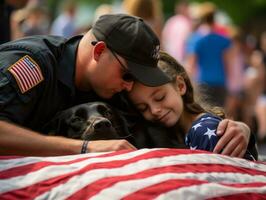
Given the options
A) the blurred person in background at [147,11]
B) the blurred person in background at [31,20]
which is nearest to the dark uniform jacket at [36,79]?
the blurred person in background at [147,11]

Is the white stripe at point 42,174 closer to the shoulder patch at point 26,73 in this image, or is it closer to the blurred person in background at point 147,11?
the shoulder patch at point 26,73

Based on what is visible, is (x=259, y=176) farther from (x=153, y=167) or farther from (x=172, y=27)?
(x=172, y=27)

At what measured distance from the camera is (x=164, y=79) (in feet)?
11.5

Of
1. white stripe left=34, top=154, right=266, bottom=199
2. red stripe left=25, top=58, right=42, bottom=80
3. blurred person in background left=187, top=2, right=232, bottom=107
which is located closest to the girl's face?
red stripe left=25, top=58, right=42, bottom=80

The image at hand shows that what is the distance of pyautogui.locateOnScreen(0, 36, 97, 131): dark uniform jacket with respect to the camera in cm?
310

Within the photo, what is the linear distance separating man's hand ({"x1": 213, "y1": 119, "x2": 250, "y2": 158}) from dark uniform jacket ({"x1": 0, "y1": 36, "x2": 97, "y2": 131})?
0.70 meters

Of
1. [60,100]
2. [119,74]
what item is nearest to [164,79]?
[119,74]

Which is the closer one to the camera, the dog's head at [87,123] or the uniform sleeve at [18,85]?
the uniform sleeve at [18,85]

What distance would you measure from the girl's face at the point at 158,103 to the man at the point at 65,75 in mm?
73

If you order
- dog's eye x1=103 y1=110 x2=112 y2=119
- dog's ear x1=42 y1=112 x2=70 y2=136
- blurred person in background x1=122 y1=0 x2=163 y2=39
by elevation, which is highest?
dog's eye x1=103 y1=110 x2=112 y2=119

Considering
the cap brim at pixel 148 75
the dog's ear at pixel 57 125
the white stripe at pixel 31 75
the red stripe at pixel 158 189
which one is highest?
the white stripe at pixel 31 75

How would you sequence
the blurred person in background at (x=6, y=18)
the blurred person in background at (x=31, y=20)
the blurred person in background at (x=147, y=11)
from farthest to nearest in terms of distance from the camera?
the blurred person in background at (x=31, y=20)
the blurred person in background at (x=147, y=11)
the blurred person in background at (x=6, y=18)

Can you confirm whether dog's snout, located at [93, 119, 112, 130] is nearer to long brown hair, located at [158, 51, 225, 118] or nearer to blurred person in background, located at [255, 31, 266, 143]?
long brown hair, located at [158, 51, 225, 118]

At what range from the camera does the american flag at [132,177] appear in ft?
8.85
